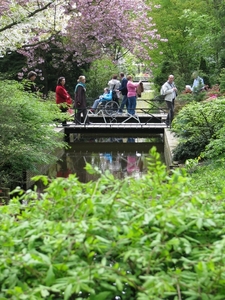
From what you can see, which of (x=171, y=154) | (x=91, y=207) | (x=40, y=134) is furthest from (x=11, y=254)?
(x=171, y=154)

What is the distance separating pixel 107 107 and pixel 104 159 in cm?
799

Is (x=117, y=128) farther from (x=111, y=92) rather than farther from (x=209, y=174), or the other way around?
(x=209, y=174)

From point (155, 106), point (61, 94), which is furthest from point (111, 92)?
point (61, 94)

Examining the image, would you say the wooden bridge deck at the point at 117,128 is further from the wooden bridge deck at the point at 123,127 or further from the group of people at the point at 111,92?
the group of people at the point at 111,92

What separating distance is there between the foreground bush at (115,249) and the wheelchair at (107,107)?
21544 mm

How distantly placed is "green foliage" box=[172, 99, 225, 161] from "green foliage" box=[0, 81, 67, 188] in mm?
2759

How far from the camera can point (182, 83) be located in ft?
103

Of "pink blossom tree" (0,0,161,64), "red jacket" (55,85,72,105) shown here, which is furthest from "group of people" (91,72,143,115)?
"red jacket" (55,85,72,105)

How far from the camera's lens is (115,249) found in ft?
9.28

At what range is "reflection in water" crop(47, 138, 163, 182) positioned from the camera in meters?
15.8

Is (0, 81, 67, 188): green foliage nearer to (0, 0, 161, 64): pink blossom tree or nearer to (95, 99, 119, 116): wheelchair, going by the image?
(0, 0, 161, 64): pink blossom tree

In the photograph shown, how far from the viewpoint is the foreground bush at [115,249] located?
265cm

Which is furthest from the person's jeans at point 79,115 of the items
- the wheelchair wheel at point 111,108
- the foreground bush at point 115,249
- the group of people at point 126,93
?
the foreground bush at point 115,249

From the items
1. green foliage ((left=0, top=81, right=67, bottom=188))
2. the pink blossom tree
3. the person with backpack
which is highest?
the pink blossom tree
